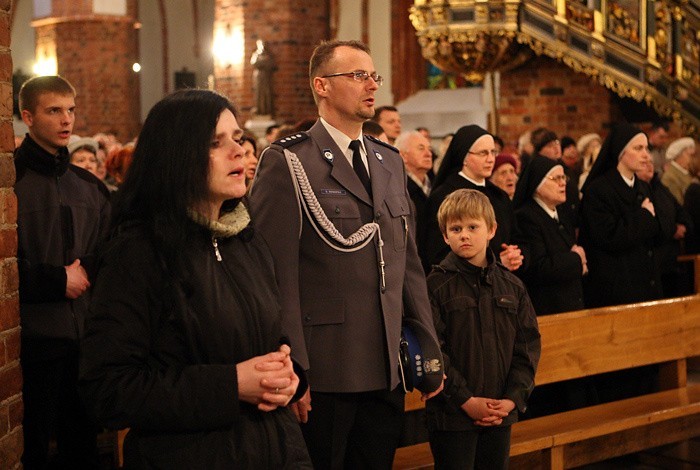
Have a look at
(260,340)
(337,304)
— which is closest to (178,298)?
(260,340)

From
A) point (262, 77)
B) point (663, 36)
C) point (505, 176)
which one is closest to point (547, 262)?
point (505, 176)

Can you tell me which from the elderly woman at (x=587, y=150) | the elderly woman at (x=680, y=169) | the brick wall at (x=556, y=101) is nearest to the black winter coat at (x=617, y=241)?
the elderly woman at (x=680, y=169)

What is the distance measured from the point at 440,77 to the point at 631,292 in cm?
1142

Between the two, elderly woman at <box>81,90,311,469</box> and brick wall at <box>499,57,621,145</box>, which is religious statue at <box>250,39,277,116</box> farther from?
elderly woman at <box>81,90,311,469</box>

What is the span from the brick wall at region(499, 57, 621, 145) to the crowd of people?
596 centimetres

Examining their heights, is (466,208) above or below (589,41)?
below

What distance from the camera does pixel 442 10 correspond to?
1121cm

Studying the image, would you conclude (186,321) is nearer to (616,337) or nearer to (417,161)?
(616,337)

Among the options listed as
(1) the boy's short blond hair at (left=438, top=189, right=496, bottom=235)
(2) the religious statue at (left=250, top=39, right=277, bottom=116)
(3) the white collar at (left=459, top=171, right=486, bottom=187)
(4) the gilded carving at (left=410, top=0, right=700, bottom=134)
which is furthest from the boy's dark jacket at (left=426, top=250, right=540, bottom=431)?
(2) the religious statue at (left=250, top=39, right=277, bottom=116)

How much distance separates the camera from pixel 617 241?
242 inches

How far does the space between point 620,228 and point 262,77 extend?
1047 centimetres

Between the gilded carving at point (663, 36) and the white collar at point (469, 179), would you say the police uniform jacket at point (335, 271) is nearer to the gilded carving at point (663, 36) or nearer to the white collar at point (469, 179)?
the white collar at point (469, 179)

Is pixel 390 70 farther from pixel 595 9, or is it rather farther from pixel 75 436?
pixel 75 436

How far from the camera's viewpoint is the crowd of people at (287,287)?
2426mm
